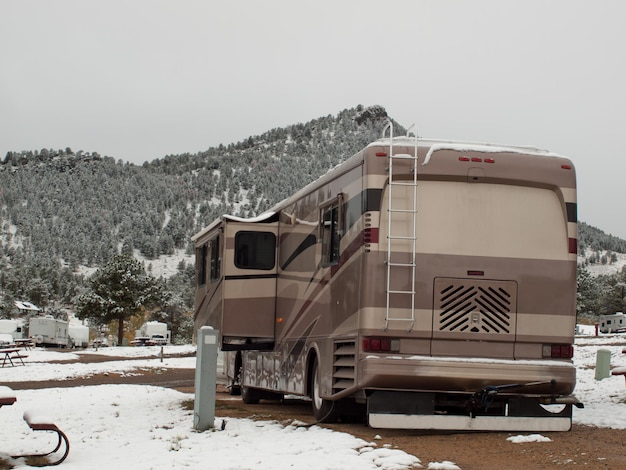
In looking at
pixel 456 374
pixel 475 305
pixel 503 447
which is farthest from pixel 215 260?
pixel 503 447

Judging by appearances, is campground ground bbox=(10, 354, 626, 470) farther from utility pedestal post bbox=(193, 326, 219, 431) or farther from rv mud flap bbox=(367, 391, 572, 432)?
utility pedestal post bbox=(193, 326, 219, 431)

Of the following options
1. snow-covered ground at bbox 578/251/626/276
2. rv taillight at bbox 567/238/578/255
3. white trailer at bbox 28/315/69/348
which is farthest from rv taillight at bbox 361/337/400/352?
snow-covered ground at bbox 578/251/626/276

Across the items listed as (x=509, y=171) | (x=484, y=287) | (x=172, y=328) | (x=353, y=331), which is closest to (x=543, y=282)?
(x=484, y=287)

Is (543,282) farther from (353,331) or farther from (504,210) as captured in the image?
(353,331)

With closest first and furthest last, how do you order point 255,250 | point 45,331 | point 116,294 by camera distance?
point 255,250 → point 45,331 → point 116,294

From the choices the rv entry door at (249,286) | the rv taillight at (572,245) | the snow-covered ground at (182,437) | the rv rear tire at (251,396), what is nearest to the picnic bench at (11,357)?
the snow-covered ground at (182,437)

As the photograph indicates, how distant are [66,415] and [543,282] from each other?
7197mm

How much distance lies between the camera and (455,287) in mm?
9938

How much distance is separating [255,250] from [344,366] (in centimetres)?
377

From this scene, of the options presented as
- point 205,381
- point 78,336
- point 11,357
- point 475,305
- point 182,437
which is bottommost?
point 78,336

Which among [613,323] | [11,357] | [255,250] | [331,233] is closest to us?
[331,233]

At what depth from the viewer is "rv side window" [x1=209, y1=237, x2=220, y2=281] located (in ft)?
47.0

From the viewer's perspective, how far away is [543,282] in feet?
33.2

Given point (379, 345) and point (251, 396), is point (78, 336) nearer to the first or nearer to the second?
point (251, 396)
